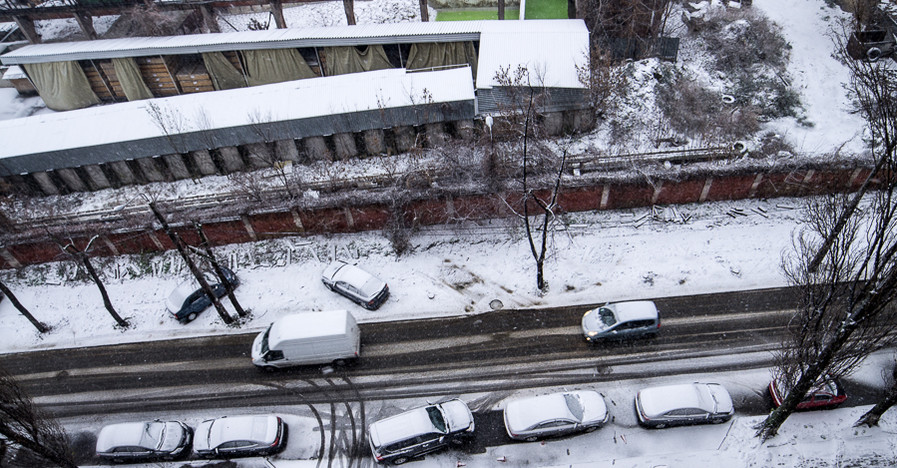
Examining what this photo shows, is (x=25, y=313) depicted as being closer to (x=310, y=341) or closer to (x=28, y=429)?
(x=28, y=429)

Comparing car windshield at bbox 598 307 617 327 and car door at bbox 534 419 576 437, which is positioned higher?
car windshield at bbox 598 307 617 327

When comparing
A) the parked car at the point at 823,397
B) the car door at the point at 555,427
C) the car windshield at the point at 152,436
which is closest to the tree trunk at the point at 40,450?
the car windshield at the point at 152,436

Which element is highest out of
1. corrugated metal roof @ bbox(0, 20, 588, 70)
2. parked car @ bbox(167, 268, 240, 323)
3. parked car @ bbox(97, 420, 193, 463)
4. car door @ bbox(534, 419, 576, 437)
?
corrugated metal roof @ bbox(0, 20, 588, 70)

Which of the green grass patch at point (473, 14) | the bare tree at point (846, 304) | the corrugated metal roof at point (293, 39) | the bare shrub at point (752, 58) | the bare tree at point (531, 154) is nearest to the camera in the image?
the bare tree at point (846, 304)

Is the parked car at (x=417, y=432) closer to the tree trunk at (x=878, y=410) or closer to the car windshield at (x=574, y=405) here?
the car windshield at (x=574, y=405)

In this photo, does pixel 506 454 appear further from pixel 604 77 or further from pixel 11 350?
pixel 11 350

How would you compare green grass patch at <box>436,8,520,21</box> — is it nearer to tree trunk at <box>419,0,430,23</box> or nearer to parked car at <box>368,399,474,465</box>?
tree trunk at <box>419,0,430,23</box>

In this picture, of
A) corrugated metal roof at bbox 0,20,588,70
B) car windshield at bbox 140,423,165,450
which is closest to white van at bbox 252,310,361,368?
car windshield at bbox 140,423,165,450
